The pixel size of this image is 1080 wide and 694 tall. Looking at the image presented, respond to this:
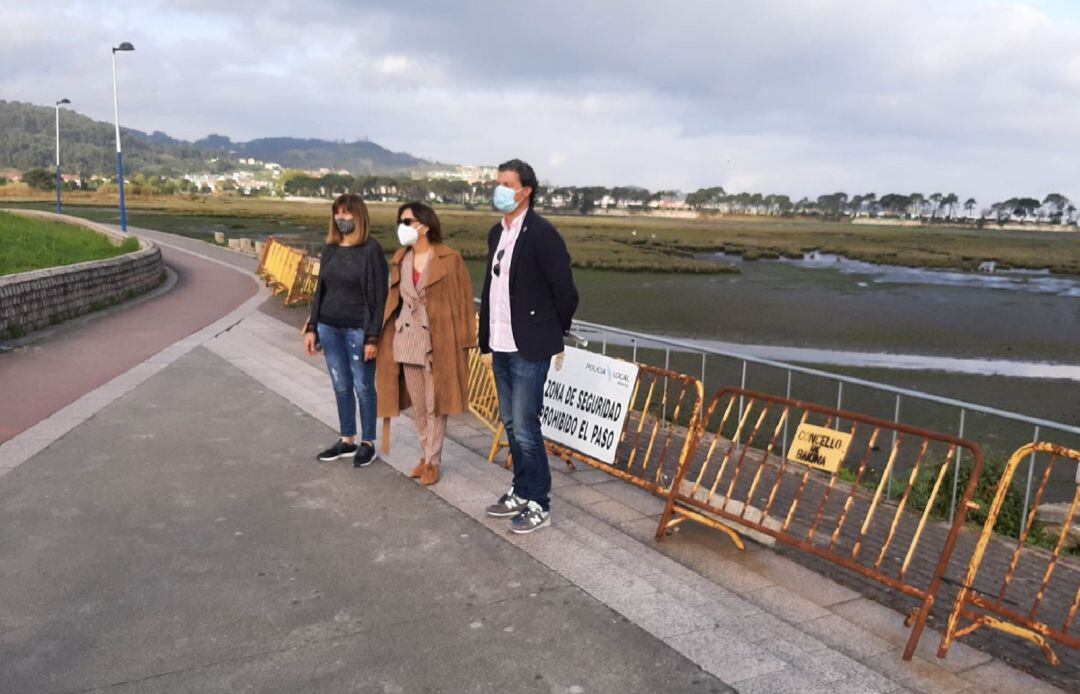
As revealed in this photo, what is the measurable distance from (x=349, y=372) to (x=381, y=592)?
2525 mm

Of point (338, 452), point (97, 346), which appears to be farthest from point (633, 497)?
point (97, 346)

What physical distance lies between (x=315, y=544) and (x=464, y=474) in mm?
1648

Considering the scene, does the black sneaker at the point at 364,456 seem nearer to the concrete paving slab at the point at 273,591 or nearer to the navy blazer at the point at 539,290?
the concrete paving slab at the point at 273,591

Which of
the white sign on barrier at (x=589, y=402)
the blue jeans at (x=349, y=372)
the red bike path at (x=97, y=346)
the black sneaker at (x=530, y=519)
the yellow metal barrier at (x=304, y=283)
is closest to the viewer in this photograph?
the black sneaker at (x=530, y=519)

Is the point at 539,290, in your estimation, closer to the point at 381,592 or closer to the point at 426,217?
the point at 426,217

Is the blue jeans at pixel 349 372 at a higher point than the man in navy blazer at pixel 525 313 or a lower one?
lower

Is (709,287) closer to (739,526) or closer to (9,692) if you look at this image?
(739,526)

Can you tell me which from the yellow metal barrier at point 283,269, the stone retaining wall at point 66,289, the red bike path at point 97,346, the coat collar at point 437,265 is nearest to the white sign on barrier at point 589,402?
the coat collar at point 437,265

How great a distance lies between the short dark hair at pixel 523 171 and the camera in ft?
16.7

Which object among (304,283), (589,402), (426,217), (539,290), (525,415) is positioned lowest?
(304,283)

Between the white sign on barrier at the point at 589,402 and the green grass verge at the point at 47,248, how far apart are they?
43.1 ft

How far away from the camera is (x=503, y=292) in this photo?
17.0 feet

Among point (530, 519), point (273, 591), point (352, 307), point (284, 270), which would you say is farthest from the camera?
point (284, 270)

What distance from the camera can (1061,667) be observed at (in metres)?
4.02
